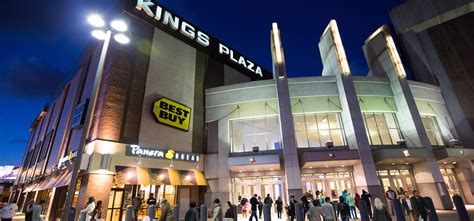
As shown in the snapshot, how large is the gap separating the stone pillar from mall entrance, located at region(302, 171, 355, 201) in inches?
618

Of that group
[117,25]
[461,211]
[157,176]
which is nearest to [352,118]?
[461,211]

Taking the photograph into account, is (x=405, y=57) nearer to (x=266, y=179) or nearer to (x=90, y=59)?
(x=266, y=179)

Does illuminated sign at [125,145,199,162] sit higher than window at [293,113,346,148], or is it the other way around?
window at [293,113,346,148]

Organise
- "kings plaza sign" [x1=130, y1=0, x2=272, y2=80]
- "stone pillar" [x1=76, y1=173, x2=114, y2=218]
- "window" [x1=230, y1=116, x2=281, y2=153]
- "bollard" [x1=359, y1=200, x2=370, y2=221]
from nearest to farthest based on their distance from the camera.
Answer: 1. "bollard" [x1=359, y1=200, x2=370, y2=221]
2. "stone pillar" [x1=76, y1=173, x2=114, y2=218]
3. "window" [x1=230, y1=116, x2=281, y2=153]
4. "kings plaza sign" [x1=130, y1=0, x2=272, y2=80]

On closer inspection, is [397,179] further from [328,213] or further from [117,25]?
[117,25]

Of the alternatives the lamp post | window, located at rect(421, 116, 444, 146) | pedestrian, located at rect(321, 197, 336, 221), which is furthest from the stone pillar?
window, located at rect(421, 116, 444, 146)

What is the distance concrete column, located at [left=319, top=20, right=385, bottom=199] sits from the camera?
1820cm

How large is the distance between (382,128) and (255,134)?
12.4 m

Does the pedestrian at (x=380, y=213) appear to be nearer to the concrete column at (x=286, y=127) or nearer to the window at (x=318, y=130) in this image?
the concrete column at (x=286, y=127)

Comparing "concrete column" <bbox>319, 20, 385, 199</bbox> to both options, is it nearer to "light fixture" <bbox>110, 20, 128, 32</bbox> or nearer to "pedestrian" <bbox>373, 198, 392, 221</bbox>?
"pedestrian" <bbox>373, 198, 392, 221</bbox>

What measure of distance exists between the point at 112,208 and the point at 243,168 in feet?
34.3

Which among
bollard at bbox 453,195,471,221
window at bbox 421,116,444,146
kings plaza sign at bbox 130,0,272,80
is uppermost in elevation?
kings plaza sign at bbox 130,0,272,80

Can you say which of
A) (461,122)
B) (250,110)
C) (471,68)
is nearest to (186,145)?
Answer: (250,110)

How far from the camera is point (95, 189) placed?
1489cm
